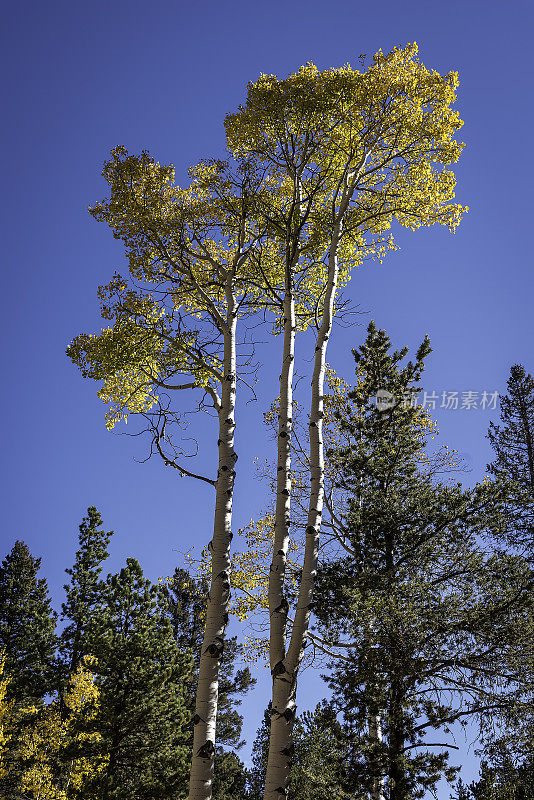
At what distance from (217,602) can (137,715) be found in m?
9.11

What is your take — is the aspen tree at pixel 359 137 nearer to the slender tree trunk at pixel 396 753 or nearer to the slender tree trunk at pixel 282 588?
the slender tree trunk at pixel 282 588

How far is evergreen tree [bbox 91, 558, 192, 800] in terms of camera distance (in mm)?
12648

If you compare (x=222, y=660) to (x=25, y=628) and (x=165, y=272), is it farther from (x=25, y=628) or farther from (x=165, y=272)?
(x=165, y=272)

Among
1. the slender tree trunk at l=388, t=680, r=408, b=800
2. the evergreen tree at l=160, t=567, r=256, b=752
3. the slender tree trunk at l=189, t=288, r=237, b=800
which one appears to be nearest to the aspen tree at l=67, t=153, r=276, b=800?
the slender tree trunk at l=189, t=288, r=237, b=800

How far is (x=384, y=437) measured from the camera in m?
10.2

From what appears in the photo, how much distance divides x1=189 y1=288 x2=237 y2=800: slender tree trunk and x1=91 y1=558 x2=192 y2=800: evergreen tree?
8687mm

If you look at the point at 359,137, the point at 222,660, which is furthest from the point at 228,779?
the point at 359,137

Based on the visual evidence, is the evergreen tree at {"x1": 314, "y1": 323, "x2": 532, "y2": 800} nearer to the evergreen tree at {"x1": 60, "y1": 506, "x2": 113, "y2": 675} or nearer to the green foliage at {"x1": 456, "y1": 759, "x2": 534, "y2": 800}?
the green foliage at {"x1": 456, "y1": 759, "x2": 534, "y2": 800}

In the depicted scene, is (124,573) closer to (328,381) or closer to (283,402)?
(328,381)

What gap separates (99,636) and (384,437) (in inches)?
322

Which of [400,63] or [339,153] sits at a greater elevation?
[400,63]

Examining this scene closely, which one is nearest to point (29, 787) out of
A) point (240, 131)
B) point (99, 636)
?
point (99, 636)

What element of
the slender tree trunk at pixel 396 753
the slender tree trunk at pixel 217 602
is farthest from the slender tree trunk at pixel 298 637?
the slender tree trunk at pixel 396 753

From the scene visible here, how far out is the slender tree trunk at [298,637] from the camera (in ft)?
14.8
